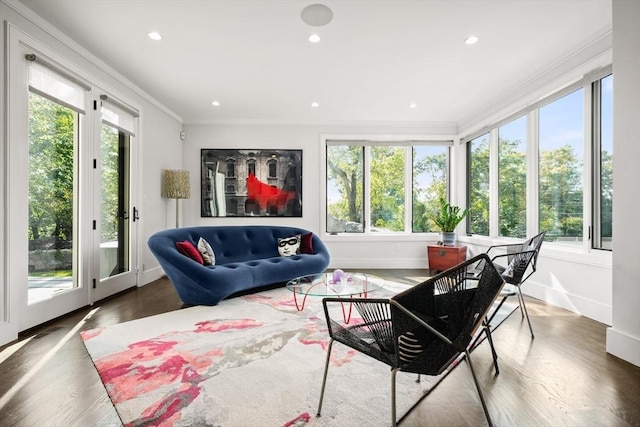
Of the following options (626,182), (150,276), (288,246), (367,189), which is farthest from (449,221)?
(150,276)

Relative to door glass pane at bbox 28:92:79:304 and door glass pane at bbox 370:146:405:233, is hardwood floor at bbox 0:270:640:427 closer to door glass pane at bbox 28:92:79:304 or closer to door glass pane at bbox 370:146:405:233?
door glass pane at bbox 28:92:79:304

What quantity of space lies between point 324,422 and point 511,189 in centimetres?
406

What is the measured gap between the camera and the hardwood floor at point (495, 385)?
154cm

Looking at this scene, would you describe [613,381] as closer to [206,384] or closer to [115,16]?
[206,384]

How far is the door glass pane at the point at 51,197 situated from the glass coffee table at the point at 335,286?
2.16 metres

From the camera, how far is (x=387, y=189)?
5863 millimetres

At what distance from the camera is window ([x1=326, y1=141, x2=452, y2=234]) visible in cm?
582

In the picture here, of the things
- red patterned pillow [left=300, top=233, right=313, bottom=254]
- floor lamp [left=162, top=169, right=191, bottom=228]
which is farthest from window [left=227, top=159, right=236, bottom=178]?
red patterned pillow [left=300, top=233, right=313, bottom=254]

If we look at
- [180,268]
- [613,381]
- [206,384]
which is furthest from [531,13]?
[180,268]

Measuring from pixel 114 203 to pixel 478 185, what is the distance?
5.23 metres

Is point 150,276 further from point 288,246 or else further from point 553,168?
point 553,168

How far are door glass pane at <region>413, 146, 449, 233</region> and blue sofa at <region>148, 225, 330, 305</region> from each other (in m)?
2.25

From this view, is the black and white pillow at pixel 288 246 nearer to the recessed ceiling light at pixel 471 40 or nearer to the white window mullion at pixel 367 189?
the white window mullion at pixel 367 189

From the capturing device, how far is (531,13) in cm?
260
